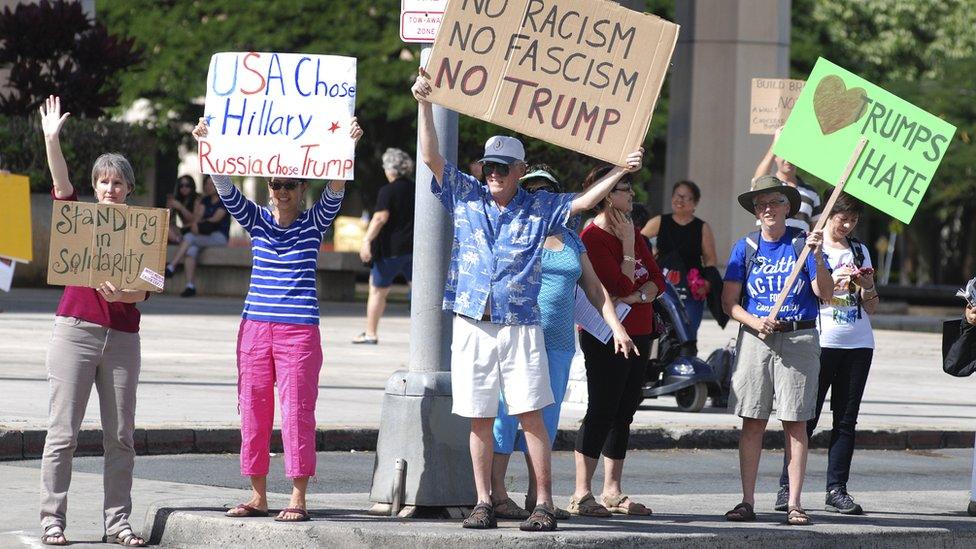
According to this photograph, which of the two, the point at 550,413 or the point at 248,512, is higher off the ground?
the point at 550,413

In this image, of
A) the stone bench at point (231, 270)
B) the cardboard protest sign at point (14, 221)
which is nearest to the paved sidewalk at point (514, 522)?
the cardboard protest sign at point (14, 221)

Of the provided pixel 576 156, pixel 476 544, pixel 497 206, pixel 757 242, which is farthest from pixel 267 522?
pixel 576 156

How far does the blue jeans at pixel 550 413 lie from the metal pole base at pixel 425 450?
0.22 meters

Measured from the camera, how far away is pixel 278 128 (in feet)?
27.1

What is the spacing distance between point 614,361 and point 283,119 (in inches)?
78.1

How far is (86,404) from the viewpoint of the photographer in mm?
7742

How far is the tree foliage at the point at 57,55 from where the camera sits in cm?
2481

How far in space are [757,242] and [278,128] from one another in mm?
2388

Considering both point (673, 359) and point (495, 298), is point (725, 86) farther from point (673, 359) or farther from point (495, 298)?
point (495, 298)

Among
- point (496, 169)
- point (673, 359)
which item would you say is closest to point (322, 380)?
point (673, 359)

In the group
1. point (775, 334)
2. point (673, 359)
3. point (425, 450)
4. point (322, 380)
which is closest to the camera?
point (425, 450)

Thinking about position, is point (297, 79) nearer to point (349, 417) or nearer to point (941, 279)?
point (349, 417)

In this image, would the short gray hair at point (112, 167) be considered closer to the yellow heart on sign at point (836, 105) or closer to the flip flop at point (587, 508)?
the flip flop at point (587, 508)

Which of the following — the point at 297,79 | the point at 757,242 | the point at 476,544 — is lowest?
the point at 476,544
